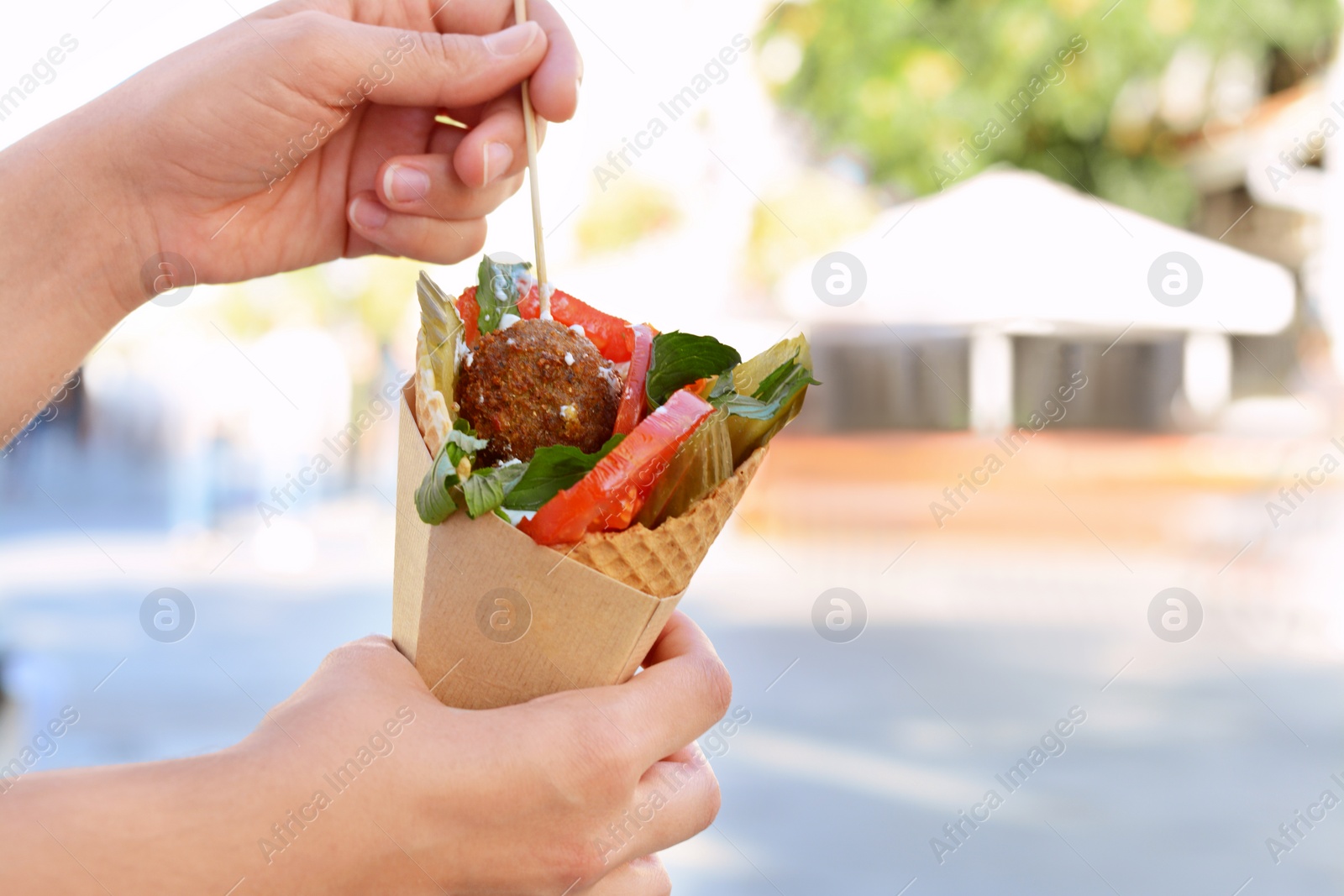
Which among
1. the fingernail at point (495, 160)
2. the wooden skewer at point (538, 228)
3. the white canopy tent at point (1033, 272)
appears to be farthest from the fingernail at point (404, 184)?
the white canopy tent at point (1033, 272)

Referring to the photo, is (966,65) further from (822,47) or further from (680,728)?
(680,728)

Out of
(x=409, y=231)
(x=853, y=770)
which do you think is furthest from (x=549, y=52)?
(x=853, y=770)

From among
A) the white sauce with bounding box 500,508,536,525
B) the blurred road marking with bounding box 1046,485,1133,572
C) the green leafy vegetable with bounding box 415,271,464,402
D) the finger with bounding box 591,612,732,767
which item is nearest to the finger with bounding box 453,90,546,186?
the green leafy vegetable with bounding box 415,271,464,402

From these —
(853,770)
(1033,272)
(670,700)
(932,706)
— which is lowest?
(932,706)

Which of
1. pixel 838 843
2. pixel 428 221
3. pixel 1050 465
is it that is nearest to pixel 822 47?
pixel 1050 465

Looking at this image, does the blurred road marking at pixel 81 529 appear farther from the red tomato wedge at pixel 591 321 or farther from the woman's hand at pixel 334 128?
the red tomato wedge at pixel 591 321

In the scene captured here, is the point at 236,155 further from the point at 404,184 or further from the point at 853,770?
the point at 853,770
